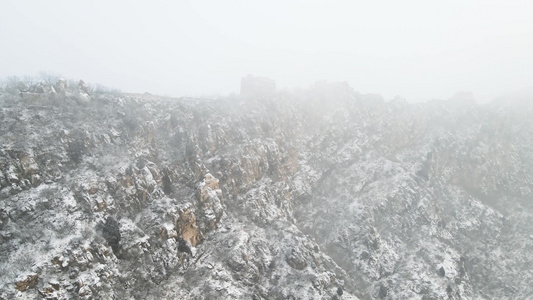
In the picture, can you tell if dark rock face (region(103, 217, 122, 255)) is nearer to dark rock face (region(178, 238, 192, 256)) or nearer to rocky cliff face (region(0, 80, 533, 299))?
rocky cliff face (region(0, 80, 533, 299))

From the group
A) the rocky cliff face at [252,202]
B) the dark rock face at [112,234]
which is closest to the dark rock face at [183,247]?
the rocky cliff face at [252,202]

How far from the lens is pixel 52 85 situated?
2244 inches

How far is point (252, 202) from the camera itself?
58188 mm

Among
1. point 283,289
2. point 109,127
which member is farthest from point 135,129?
point 283,289

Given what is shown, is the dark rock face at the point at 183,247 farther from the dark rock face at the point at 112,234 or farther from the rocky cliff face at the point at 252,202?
the dark rock face at the point at 112,234

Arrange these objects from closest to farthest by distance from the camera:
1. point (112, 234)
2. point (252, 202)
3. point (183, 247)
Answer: point (112, 234) → point (183, 247) → point (252, 202)

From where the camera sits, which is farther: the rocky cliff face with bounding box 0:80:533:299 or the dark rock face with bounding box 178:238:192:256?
the dark rock face with bounding box 178:238:192:256

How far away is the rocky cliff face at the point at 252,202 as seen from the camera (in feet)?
131

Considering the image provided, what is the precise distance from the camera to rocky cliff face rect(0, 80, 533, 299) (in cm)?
3991

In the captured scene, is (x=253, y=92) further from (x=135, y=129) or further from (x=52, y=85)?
(x=52, y=85)

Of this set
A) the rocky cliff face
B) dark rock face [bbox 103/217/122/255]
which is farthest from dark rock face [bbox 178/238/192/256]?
dark rock face [bbox 103/217/122/255]

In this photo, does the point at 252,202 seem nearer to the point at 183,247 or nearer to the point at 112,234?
the point at 183,247

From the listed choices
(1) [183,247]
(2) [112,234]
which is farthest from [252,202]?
(2) [112,234]

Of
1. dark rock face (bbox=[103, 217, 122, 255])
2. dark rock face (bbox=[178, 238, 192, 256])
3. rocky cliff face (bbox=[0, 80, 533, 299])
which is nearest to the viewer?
rocky cliff face (bbox=[0, 80, 533, 299])
